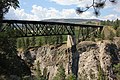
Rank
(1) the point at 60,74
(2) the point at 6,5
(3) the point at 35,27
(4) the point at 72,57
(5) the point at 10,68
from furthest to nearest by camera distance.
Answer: (4) the point at 72,57 → (1) the point at 60,74 → (3) the point at 35,27 → (2) the point at 6,5 → (5) the point at 10,68

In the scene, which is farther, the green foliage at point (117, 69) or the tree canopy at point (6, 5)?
the green foliage at point (117, 69)

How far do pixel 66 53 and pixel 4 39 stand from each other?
86.6 m

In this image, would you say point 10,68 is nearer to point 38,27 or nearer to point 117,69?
point 38,27

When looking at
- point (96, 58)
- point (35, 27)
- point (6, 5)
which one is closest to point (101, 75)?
point (96, 58)

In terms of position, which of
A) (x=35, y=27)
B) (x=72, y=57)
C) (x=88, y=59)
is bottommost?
(x=88, y=59)

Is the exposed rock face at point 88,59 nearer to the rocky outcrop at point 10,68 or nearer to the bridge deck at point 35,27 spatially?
the bridge deck at point 35,27

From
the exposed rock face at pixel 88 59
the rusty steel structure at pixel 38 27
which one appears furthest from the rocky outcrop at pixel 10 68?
the exposed rock face at pixel 88 59

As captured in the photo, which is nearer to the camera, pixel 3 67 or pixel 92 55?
pixel 3 67

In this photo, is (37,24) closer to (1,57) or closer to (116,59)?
(116,59)

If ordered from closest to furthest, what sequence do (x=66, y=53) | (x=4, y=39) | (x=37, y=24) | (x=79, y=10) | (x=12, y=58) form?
(x=79, y=10)
(x=4, y=39)
(x=12, y=58)
(x=37, y=24)
(x=66, y=53)

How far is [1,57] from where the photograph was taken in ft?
83.8

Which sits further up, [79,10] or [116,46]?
[79,10]

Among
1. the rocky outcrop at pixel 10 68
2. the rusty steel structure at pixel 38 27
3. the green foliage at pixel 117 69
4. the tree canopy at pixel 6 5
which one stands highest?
the tree canopy at pixel 6 5

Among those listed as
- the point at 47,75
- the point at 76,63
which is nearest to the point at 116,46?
the point at 76,63
